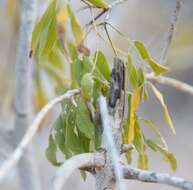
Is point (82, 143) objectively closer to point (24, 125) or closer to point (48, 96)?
point (24, 125)

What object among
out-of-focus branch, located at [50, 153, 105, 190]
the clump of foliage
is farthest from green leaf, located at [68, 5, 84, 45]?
out-of-focus branch, located at [50, 153, 105, 190]

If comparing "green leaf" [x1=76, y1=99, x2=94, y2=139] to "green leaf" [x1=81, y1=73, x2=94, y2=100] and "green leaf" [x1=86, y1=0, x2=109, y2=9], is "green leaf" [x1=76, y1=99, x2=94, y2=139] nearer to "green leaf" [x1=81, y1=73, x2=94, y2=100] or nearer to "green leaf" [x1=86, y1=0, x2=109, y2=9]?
"green leaf" [x1=81, y1=73, x2=94, y2=100]

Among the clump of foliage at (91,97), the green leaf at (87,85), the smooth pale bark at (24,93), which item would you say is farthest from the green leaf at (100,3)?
the smooth pale bark at (24,93)

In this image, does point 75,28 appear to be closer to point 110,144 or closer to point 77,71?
point 77,71

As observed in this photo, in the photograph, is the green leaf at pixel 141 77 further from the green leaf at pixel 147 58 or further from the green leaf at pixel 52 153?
the green leaf at pixel 52 153

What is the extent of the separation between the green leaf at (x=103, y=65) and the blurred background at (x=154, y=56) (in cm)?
60

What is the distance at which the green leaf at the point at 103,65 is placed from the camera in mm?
874

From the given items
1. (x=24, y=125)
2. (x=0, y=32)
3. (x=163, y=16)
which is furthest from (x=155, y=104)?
(x=24, y=125)

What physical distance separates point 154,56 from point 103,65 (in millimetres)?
1637

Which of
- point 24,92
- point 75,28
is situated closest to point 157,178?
point 75,28

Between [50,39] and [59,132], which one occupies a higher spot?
[50,39]

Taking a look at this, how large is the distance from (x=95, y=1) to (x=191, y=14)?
7.89ft

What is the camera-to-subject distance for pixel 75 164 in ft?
2.29

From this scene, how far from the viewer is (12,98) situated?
5.78 ft
